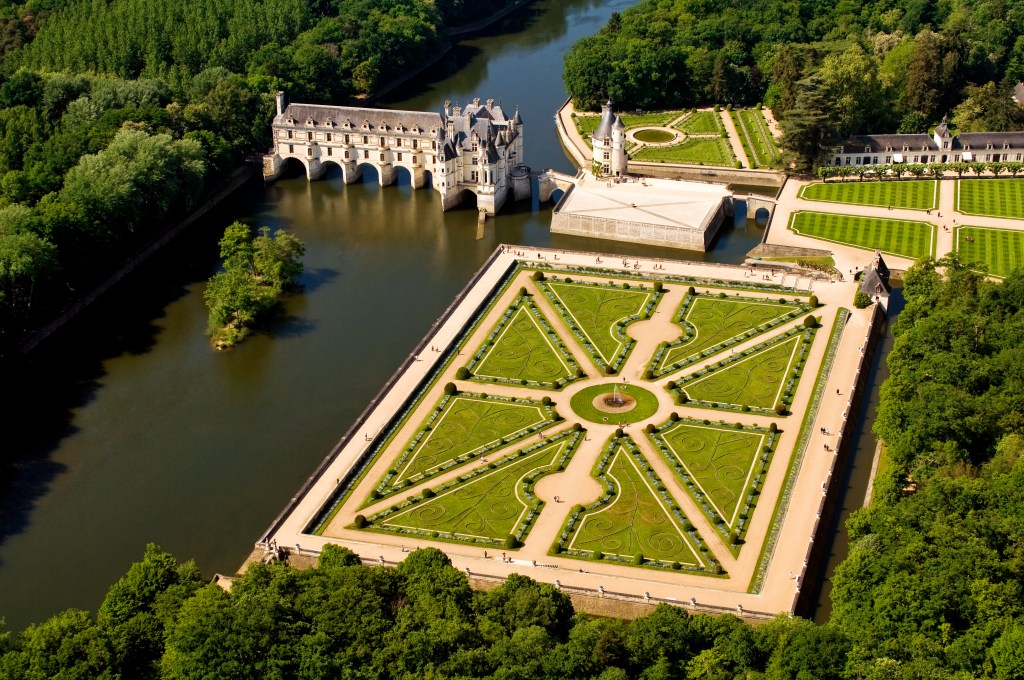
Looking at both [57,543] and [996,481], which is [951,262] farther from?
[57,543]

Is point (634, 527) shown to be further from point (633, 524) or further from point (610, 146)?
point (610, 146)

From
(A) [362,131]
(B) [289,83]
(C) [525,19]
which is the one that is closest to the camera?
(A) [362,131]

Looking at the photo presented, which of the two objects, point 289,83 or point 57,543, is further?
point 289,83

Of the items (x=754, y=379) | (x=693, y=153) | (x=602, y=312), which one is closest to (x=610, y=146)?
(x=693, y=153)

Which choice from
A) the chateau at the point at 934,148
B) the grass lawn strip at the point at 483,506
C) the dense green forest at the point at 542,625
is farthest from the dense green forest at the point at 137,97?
the chateau at the point at 934,148

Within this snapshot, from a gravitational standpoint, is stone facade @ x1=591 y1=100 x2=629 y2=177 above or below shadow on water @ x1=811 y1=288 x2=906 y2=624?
above

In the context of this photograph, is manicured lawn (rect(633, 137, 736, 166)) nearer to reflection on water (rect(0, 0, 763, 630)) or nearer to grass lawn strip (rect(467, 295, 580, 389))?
reflection on water (rect(0, 0, 763, 630))

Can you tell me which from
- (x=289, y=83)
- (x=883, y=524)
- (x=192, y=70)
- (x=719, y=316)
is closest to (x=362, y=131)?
(x=289, y=83)

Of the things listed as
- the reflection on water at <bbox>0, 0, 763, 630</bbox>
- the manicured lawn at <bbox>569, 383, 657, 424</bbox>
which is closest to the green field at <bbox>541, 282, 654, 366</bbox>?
the manicured lawn at <bbox>569, 383, 657, 424</bbox>
